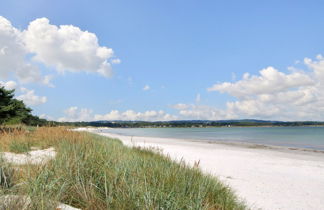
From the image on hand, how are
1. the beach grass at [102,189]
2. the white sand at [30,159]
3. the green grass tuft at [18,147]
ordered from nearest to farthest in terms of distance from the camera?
the beach grass at [102,189], the white sand at [30,159], the green grass tuft at [18,147]

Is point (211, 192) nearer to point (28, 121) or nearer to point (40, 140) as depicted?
point (40, 140)

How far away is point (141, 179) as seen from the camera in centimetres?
331

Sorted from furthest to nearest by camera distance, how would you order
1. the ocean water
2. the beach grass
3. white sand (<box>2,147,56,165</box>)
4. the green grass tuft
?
the ocean water
the green grass tuft
white sand (<box>2,147,56,165</box>)
the beach grass

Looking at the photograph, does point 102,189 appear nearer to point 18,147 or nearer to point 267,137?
point 18,147

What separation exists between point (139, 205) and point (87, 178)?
3.71 ft

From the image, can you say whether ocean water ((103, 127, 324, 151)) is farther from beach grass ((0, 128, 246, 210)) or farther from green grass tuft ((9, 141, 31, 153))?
green grass tuft ((9, 141, 31, 153))

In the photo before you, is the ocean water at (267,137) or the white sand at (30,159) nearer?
the white sand at (30,159)

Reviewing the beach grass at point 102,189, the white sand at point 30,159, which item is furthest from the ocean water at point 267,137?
the white sand at point 30,159

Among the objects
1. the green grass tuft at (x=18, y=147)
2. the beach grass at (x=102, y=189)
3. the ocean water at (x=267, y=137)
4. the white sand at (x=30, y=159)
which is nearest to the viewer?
the beach grass at (x=102, y=189)

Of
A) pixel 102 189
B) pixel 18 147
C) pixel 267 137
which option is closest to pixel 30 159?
pixel 102 189

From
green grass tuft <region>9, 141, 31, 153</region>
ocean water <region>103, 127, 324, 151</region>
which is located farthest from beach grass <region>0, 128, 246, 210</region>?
ocean water <region>103, 127, 324, 151</region>

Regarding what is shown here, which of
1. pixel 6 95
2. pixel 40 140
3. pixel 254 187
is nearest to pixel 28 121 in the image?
pixel 6 95

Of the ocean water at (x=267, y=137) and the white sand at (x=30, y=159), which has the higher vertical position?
the white sand at (x=30, y=159)

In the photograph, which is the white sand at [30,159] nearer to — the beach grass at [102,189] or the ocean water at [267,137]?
the beach grass at [102,189]
